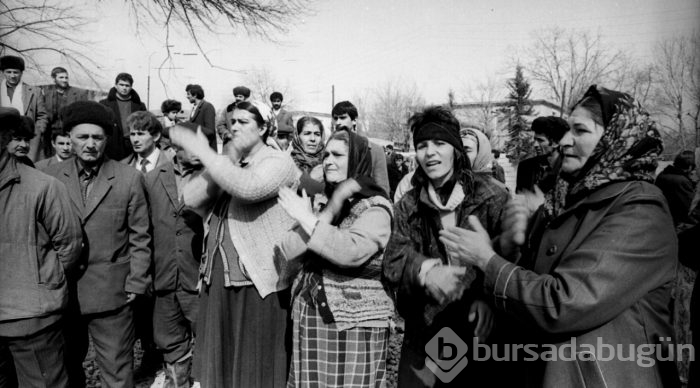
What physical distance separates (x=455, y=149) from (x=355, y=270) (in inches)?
34.8

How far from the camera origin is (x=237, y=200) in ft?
9.63

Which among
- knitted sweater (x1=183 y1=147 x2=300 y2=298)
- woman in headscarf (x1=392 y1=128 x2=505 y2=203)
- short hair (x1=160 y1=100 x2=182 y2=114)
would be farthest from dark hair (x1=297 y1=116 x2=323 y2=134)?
short hair (x1=160 y1=100 x2=182 y2=114)

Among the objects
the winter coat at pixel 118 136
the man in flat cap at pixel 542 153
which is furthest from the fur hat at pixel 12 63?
the man in flat cap at pixel 542 153

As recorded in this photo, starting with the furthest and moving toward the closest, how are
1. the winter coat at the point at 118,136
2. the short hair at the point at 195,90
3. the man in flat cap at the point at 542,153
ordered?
1. the short hair at the point at 195,90
2. the winter coat at the point at 118,136
3. the man in flat cap at the point at 542,153

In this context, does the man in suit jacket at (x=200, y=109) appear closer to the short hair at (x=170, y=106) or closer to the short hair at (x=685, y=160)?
the short hair at (x=170, y=106)

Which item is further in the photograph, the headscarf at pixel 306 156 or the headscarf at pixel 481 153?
the headscarf at pixel 306 156

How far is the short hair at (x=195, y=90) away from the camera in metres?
7.77

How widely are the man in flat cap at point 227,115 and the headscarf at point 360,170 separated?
86cm

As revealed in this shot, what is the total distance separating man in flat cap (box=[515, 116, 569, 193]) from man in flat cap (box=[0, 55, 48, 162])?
16.5ft

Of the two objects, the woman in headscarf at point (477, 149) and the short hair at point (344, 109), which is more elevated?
the short hair at point (344, 109)

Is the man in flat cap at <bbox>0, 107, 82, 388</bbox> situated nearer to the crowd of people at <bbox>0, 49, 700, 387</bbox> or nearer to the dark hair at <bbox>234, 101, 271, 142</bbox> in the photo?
the crowd of people at <bbox>0, 49, 700, 387</bbox>

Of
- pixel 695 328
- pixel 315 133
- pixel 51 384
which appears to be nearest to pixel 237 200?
pixel 51 384

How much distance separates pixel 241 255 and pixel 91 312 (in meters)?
1.29

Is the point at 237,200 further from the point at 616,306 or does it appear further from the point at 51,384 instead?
the point at 616,306
